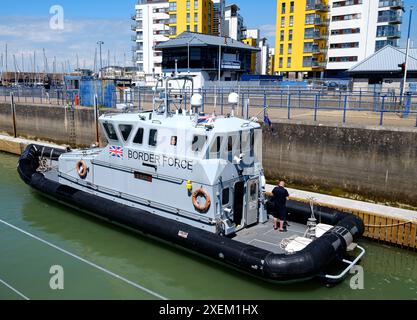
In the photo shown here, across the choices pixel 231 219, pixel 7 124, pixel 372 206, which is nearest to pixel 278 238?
pixel 231 219

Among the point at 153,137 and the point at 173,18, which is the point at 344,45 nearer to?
the point at 173,18

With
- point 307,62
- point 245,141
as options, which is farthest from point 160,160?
point 307,62

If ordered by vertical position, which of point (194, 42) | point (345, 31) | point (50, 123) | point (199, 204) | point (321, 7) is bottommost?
point (199, 204)

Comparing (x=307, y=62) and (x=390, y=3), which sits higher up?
(x=390, y=3)

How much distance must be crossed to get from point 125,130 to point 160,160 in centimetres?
139

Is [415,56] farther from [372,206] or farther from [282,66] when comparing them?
[372,206]

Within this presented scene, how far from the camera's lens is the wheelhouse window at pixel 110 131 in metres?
9.95

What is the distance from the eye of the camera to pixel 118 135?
9883mm

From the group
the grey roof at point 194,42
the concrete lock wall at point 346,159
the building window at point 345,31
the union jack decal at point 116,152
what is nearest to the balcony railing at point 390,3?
the building window at point 345,31

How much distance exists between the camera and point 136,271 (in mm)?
8320

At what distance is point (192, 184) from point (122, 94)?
14.7m

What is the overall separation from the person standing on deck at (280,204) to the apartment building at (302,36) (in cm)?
4368

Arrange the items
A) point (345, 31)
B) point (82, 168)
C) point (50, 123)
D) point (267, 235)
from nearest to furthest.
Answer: point (267, 235) → point (82, 168) → point (50, 123) → point (345, 31)

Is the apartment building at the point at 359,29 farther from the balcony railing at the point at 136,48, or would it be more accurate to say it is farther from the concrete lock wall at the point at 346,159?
the concrete lock wall at the point at 346,159
